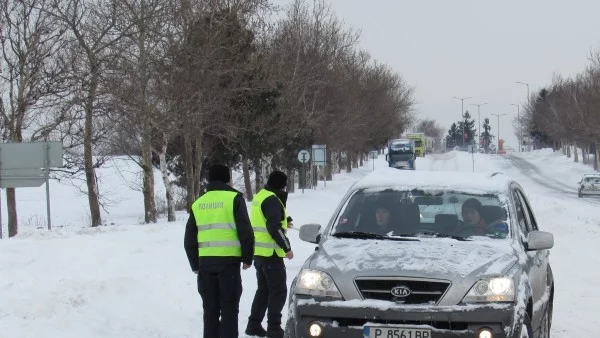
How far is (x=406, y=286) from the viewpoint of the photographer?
595cm

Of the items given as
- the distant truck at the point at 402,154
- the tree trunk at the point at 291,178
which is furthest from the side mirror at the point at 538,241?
the distant truck at the point at 402,154

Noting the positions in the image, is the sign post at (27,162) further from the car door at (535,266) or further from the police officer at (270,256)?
the car door at (535,266)

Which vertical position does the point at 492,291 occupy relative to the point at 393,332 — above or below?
above

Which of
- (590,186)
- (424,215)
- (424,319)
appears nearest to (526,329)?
(424,319)

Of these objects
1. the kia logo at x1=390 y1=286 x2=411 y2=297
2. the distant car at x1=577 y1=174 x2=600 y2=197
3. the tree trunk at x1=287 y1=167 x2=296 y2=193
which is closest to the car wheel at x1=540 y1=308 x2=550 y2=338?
the kia logo at x1=390 y1=286 x2=411 y2=297

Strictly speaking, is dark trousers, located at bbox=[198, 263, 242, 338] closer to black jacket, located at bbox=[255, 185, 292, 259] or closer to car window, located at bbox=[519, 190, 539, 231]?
black jacket, located at bbox=[255, 185, 292, 259]

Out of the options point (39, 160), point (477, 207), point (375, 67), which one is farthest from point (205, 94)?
point (375, 67)

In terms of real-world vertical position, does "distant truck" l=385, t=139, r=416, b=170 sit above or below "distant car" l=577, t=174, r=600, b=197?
above

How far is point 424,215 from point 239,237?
157 cm

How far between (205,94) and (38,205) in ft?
105

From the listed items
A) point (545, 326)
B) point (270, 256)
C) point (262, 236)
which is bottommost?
point (545, 326)

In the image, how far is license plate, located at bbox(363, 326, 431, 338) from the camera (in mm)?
5824

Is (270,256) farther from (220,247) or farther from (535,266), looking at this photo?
(535,266)

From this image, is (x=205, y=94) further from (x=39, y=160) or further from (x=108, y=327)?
(x=108, y=327)
